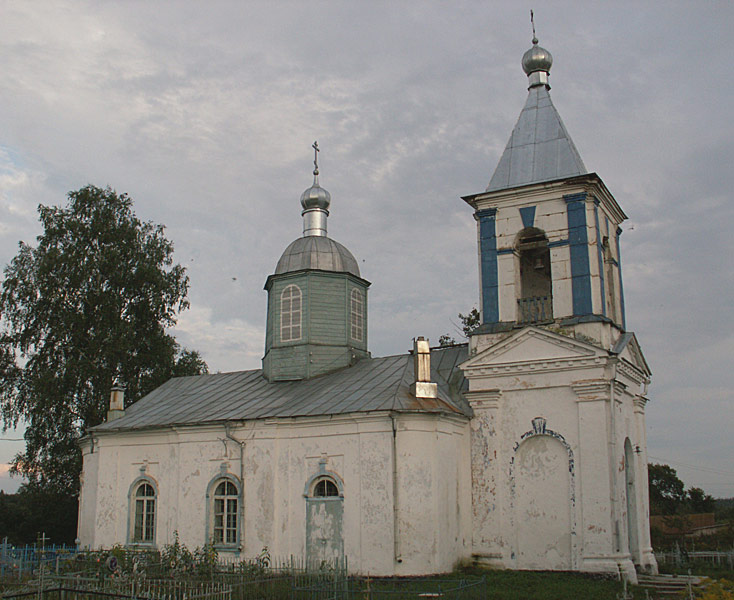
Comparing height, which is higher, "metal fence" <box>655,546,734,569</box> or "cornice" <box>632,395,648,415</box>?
"cornice" <box>632,395,648,415</box>

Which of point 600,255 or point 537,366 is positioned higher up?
point 600,255

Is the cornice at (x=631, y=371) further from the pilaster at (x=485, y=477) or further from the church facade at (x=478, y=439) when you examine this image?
the pilaster at (x=485, y=477)

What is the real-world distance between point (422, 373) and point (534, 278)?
14.0 feet

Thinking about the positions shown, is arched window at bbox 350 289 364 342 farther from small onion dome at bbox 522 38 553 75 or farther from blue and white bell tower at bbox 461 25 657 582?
small onion dome at bbox 522 38 553 75

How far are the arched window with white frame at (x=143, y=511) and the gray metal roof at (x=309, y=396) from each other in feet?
5.04

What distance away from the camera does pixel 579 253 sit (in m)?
16.0

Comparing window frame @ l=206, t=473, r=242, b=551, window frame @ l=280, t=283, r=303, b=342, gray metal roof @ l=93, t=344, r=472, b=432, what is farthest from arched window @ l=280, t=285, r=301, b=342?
window frame @ l=206, t=473, r=242, b=551

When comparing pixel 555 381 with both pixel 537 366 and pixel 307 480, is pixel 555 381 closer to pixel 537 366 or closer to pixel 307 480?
pixel 537 366

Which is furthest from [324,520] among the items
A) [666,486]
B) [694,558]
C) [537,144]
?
[666,486]

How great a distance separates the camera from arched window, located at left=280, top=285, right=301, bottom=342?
789 inches

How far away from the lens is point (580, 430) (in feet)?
49.0

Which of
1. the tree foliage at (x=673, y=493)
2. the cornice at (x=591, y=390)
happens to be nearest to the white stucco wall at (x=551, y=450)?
the cornice at (x=591, y=390)

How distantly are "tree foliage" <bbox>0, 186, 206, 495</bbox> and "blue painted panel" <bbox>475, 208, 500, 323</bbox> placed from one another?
46.9 feet

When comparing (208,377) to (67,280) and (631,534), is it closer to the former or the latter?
(67,280)
